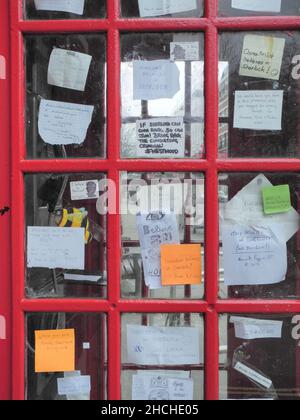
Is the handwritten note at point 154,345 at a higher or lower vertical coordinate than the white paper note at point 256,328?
lower

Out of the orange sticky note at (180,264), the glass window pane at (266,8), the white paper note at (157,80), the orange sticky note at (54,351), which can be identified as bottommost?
the orange sticky note at (54,351)

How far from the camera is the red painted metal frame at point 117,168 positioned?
1.67 m

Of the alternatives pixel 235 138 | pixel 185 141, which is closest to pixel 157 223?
pixel 185 141

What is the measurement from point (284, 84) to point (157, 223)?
0.70 m

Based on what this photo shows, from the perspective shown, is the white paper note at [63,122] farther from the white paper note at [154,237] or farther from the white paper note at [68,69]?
the white paper note at [154,237]

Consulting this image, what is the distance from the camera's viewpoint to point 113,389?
5.65 ft

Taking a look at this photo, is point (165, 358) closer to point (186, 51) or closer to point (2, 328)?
point (2, 328)

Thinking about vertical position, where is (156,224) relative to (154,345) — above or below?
above

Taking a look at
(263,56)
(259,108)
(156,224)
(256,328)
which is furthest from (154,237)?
(263,56)

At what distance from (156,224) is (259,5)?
0.89m

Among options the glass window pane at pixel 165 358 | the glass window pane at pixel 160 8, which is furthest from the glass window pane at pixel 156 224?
the glass window pane at pixel 160 8

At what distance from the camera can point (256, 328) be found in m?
1.72

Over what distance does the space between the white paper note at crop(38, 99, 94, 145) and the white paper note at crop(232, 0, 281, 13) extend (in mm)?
665

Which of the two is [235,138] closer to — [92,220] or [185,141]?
[185,141]
